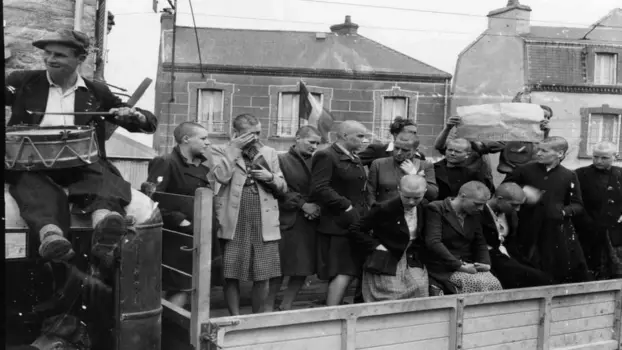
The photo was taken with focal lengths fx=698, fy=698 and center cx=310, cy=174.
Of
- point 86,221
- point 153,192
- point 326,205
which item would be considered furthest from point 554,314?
point 86,221

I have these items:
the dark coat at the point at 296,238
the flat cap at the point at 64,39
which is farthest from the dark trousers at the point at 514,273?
the flat cap at the point at 64,39

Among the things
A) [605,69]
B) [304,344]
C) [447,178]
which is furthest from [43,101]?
[605,69]

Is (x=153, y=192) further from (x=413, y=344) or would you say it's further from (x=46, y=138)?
(x=413, y=344)

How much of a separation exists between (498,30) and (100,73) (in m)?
4.29

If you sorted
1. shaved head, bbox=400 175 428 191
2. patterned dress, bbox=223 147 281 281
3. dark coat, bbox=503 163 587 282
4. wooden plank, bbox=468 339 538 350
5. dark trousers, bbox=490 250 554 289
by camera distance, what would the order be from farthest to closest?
dark coat, bbox=503 163 587 282 < dark trousers, bbox=490 250 554 289 < patterned dress, bbox=223 147 281 281 < shaved head, bbox=400 175 428 191 < wooden plank, bbox=468 339 538 350

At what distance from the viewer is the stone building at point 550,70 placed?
7156 millimetres

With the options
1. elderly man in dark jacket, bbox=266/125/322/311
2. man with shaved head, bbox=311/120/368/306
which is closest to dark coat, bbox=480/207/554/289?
man with shaved head, bbox=311/120/368/306

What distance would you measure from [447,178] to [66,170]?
3011mm

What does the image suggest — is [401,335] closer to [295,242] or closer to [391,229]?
[391,229]

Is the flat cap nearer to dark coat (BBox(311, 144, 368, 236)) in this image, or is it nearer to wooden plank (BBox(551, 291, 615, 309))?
dark coat (BBox(311, 144, 368, 236))

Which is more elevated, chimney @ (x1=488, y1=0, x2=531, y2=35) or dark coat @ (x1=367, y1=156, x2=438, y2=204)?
chimney @ (x1=488, y1=0, x2=531, y2=35)

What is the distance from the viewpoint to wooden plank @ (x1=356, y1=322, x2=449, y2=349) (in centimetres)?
340

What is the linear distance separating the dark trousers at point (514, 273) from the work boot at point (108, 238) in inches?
105

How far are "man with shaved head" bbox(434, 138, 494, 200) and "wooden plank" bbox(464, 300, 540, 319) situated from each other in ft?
4.12
